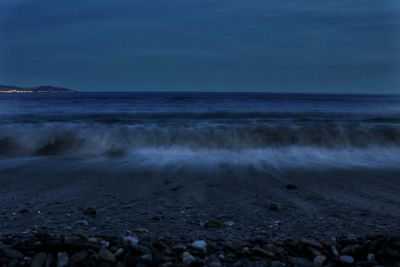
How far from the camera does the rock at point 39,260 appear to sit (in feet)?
10.5

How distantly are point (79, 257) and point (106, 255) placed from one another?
0.24 meters

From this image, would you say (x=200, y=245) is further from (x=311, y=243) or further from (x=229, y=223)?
(x=311, y=243)

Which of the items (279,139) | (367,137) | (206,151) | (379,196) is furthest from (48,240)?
(367,137)

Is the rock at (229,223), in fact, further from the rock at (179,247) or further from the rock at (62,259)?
the rock at (62,259)

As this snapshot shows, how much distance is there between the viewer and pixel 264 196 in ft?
19.5

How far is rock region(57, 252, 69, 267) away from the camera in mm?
3225

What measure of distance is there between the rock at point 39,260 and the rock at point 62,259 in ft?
0.42

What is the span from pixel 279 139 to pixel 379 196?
262 inches

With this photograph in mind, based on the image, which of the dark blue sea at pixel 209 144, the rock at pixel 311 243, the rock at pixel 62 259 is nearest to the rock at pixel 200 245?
the rock at pixel 311 243

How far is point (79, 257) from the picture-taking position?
3293 millimetres

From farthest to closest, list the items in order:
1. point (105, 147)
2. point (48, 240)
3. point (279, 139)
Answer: point (279, 139) → point (105, 147) → point (48, 240)

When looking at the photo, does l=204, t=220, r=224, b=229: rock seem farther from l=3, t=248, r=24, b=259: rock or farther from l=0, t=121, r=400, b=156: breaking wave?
l=0, t=121, r=400, b=156: breaking wave

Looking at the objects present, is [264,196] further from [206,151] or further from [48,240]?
[206,151]

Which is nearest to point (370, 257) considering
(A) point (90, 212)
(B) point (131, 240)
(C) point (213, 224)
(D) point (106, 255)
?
(C) point (213, 224)
